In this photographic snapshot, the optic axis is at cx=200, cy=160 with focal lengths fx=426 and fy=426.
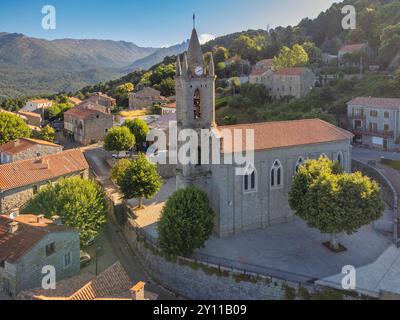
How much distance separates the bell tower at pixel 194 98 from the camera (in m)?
35.7

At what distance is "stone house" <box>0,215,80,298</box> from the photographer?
94.4 ft

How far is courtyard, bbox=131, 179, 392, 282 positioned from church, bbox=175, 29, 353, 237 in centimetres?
141

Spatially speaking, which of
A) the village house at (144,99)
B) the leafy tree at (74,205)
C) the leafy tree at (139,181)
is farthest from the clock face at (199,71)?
the village house at (144,99)

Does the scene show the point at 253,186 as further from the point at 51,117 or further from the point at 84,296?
the point at 51,117

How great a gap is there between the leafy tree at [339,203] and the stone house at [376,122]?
27.1 m

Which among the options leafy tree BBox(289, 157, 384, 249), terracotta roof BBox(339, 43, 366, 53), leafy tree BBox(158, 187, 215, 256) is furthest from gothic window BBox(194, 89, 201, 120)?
terracotta roof BBox(339, 43, 366, 53)

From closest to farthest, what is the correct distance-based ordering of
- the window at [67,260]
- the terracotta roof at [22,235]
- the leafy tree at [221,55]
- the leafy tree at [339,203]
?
the terracotta roof at [22,235]
the leafy tree at [339,203]
the window at [67,260]
the leafy tree at [221,55]

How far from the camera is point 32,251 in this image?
29.5 meters

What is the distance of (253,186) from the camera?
1441 inches

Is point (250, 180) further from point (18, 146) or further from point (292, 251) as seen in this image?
point (18, 146)

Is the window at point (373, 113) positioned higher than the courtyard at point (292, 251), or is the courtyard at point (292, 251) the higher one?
the window at point (373, 113)

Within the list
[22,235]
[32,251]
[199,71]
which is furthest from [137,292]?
[199,71]

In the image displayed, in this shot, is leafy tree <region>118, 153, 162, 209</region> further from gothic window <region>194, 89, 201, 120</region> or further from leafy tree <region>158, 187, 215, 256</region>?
leafy tree <region>158, 187, 215, 256</region>

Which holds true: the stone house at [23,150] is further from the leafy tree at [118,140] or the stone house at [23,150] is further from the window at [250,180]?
the window at [250,180]
